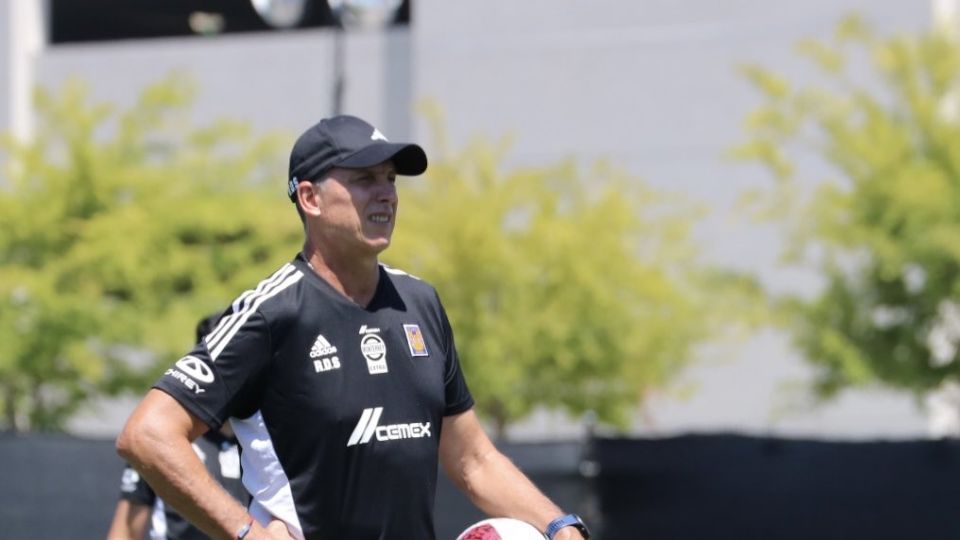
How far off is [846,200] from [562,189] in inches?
146

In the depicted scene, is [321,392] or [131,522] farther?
[131,522]

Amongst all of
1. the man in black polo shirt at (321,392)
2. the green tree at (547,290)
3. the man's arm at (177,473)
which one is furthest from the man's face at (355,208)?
the green tree at (547,290)

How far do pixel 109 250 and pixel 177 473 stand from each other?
46.8 feet

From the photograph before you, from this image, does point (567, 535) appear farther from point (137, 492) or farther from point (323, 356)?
point (137, 492)

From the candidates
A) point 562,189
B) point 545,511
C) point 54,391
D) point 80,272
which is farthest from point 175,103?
point 545,511

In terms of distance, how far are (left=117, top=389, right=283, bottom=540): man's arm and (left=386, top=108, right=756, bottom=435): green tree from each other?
14.2 m

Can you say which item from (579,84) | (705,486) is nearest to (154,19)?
(579,84)

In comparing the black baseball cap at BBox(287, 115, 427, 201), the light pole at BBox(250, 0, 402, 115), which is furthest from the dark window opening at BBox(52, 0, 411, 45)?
the black baseball cap at BBox(287, 115, 427, 201)

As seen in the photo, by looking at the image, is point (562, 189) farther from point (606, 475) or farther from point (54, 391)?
point (606, 475)

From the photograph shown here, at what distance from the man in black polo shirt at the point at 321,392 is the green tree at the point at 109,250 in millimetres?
13583

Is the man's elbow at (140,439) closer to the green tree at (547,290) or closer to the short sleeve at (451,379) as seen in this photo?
the short sleeve at (451,379)

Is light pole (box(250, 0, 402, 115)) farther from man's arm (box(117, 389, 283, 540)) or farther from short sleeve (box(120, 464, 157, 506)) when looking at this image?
man's arm (box(117, 389, 283, 540))

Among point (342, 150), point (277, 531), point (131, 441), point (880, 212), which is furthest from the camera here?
point (880, 212)

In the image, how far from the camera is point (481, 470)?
189 inches
